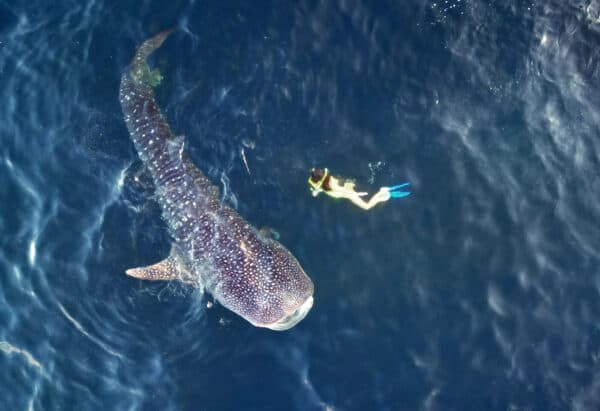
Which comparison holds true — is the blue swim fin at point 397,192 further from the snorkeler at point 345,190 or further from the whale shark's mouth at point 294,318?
the whale shark's mouth at point 294,318

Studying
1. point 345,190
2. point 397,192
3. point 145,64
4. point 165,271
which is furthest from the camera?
point 145,64

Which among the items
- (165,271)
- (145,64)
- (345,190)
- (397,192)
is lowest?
(165,271)

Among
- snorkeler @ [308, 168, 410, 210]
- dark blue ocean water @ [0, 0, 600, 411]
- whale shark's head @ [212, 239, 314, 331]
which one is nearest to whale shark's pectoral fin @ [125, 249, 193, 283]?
dark blue ocean water @ [0, 0, 600, 411]

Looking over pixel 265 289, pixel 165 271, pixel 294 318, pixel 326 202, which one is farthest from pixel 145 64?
pixel 294 318

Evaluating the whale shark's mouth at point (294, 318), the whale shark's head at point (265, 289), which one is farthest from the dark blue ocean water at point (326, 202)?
the whale shark's head at point (265, 289)

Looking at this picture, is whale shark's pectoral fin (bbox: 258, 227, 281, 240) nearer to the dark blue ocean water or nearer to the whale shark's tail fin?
the dark blue ocean water

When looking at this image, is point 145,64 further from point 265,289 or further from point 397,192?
point 397,192

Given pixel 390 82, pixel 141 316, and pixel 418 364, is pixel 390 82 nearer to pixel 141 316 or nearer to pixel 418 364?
pixel 418 364
